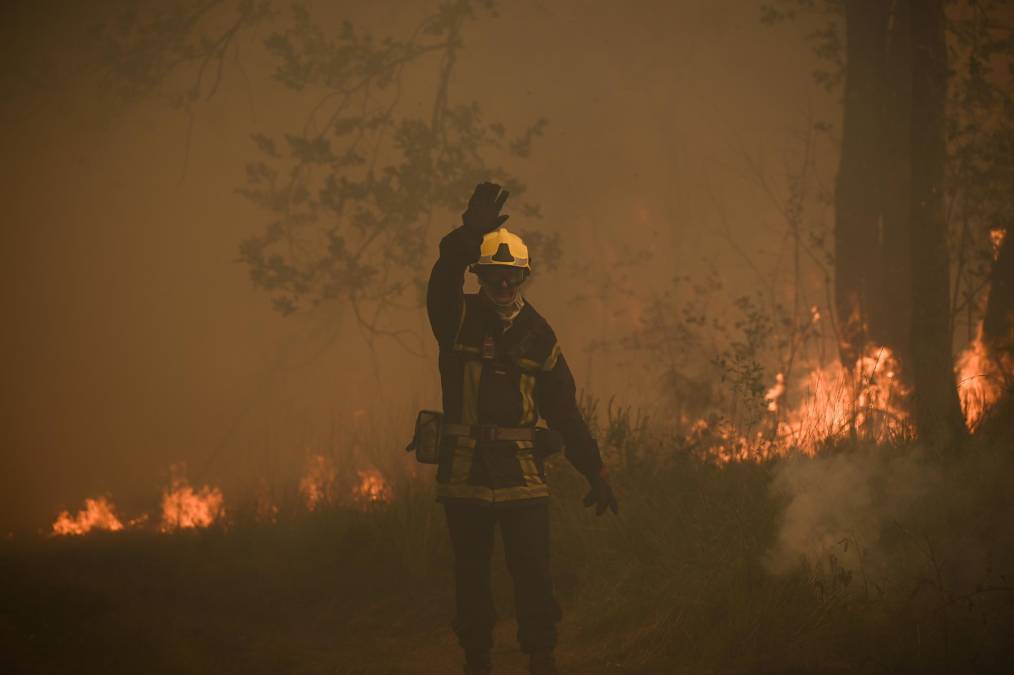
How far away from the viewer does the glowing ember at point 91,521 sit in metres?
11.3

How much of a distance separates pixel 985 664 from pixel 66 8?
572 inches

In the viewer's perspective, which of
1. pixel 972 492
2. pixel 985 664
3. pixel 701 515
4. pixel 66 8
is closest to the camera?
pixel 985 664

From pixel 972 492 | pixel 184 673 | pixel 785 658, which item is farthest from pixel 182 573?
pixel 972 492

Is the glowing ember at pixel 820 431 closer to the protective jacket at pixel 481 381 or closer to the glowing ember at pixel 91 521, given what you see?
the protective jacket at pixel 481 381

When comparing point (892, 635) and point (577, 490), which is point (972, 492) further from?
point (577, 490)

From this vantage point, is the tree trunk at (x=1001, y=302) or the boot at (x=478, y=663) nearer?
the boot at (x=478, y=663)

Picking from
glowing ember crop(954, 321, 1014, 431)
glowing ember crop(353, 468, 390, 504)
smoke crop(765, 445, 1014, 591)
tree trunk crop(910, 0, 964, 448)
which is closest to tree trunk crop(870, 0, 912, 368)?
glowing ember crop(954, 321, 1014, 431)

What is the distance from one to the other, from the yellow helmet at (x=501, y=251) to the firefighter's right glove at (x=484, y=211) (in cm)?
9

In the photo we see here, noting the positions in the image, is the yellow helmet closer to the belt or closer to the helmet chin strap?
the helmet chin strap

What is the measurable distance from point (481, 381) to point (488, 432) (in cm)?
24

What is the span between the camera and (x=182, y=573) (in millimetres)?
6910

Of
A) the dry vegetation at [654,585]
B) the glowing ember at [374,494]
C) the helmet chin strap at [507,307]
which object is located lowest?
the dry vegetation at [654,585]

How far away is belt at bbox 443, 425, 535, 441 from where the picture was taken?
14.0 ft

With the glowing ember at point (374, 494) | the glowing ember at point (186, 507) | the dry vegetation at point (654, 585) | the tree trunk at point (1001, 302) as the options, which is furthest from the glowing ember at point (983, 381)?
the glowing ember at point (186, 507)
